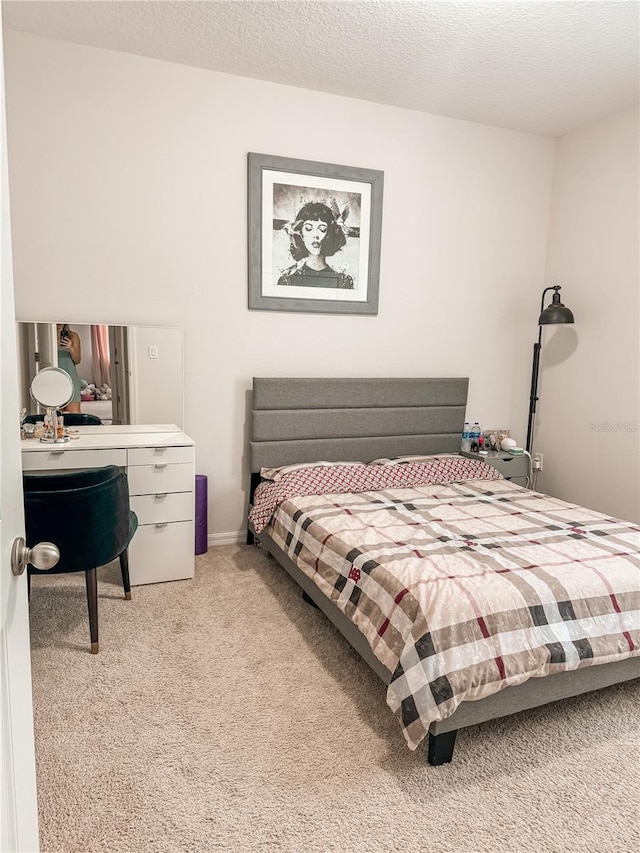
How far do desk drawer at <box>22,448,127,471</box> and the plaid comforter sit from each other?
97cm

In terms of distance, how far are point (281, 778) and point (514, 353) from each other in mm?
3406

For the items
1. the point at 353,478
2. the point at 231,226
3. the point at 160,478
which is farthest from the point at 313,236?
the point at 160,478

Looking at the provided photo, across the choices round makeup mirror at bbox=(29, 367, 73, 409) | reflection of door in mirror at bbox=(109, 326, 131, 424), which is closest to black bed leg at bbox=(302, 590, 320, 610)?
reflection of door in mirror at bbox=(109, 326, 131, 424)

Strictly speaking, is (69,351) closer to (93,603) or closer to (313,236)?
(93,603)

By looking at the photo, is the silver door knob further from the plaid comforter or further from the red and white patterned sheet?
the red and white patterned sheet

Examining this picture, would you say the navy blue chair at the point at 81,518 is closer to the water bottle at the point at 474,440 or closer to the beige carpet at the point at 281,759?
the beige carpet at the point at 281,759

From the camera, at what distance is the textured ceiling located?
8.57 ft

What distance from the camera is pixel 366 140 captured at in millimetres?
3629

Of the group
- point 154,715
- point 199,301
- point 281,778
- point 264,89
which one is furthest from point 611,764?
point 264,89

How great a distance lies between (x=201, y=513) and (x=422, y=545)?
156cm

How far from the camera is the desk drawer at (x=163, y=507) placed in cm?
293

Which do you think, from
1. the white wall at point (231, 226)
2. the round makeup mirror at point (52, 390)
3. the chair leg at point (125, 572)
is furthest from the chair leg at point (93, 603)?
the white wall at point (231, 226)

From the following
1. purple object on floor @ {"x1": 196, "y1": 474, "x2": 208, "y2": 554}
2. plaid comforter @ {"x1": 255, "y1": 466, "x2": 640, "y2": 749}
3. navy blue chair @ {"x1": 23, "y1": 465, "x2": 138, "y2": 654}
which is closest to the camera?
plaid comforter @ {"x1": 255, "y1": 466, "x2": 640, "y2": 749}

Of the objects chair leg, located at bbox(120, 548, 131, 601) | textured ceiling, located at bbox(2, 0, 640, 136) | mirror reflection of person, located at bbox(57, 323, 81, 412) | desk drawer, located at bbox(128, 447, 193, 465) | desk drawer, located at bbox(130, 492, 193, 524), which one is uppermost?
textured ceiling, located at bbox(2, 0, 640, 136)
